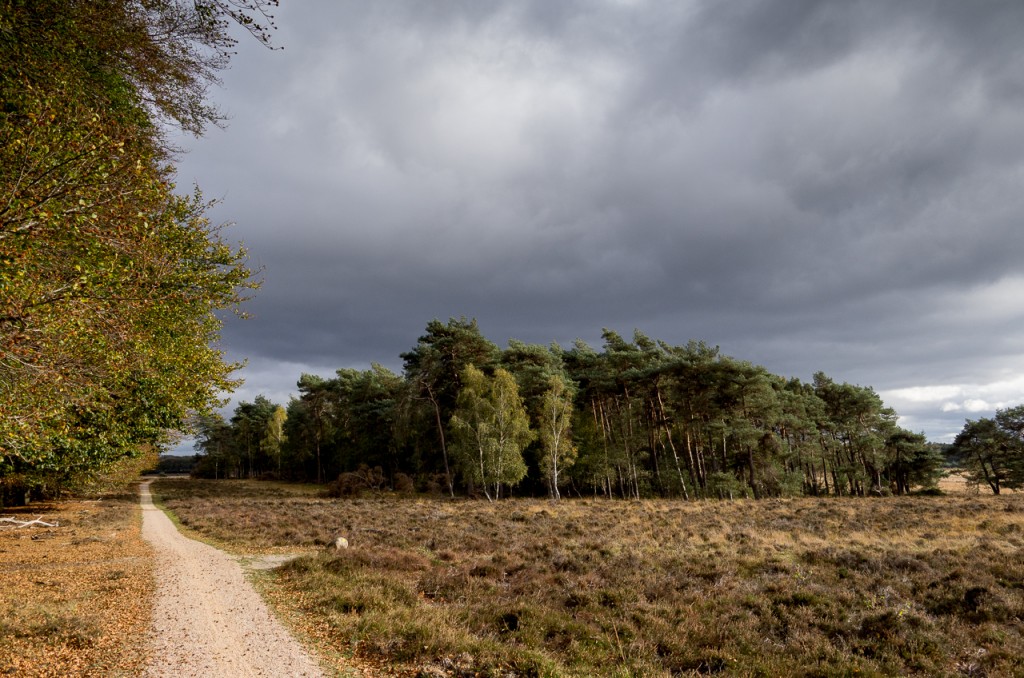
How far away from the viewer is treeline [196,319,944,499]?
43406 millimetres

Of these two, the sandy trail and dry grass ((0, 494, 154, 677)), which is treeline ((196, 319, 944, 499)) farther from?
the sandy trail

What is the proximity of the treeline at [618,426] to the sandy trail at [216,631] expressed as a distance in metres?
Result: 29.2

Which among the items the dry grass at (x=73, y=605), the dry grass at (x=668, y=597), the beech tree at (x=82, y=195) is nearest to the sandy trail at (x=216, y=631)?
the dry grass at (x=73, y=605)

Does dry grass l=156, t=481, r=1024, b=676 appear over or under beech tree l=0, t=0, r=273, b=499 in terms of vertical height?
under

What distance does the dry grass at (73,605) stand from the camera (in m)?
7.68

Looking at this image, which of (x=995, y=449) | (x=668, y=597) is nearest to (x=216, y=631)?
(x=668, y=597)

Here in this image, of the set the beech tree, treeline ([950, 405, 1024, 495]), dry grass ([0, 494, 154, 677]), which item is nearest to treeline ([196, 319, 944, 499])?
treeline ([950, 405, 1024, 495])

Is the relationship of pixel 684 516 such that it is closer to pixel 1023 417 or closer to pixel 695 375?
pixel 695 375

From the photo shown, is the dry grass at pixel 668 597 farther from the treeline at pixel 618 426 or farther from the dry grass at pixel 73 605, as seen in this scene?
the treeline at pixel 618 426

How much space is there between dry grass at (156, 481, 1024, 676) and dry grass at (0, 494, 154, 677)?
123 inches

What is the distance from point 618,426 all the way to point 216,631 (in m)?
45.9

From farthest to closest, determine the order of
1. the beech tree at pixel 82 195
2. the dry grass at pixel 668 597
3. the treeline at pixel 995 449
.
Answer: the treeline at pixel 995 449, the dry grass at pixel 668 597, the beech tree at pixel 82 195

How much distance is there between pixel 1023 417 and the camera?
2015 inches

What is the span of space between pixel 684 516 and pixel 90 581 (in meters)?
27.4
